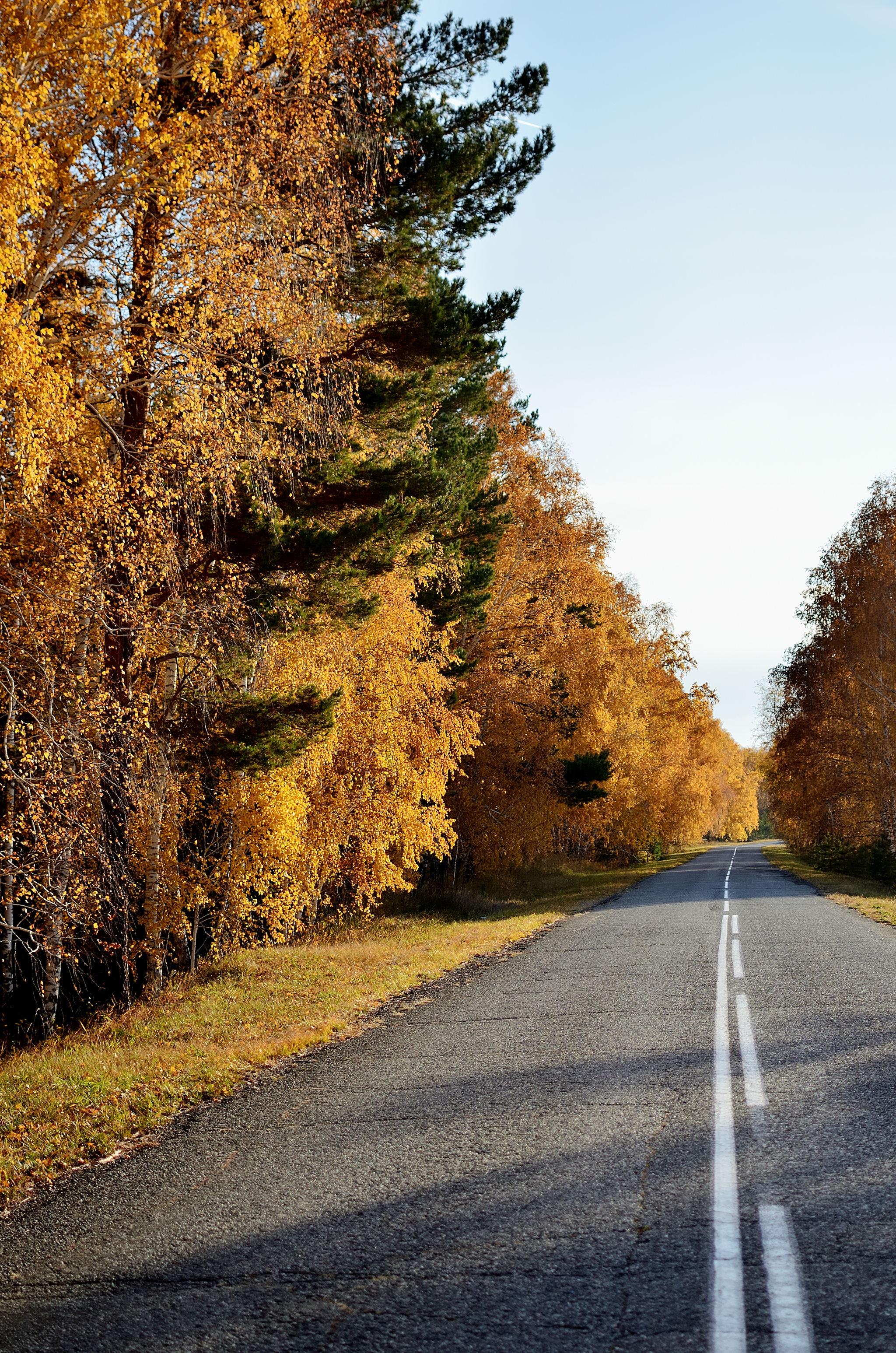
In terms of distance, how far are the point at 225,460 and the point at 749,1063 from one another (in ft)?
25.0

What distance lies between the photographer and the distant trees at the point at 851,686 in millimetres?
34219

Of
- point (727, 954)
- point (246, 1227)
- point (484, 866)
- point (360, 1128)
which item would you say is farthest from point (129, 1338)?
point (484, 866)

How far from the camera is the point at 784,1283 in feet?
12.5

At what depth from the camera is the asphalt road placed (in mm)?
3680

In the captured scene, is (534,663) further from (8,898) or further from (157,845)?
(8,898)

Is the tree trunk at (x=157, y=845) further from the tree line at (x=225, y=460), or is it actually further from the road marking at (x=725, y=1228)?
the road marking at (x=725, y=1228)

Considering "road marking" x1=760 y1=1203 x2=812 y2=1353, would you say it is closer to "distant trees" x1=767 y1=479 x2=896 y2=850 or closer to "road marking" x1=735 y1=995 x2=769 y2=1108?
"road marking" x1=735 y1=995 x2=769 y2=1108

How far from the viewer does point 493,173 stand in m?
15.1

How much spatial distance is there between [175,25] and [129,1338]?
11833 mm

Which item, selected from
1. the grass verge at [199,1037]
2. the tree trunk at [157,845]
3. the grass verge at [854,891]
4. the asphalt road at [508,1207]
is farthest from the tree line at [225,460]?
the grass verge at [854,891]

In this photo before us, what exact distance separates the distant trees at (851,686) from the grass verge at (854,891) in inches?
92.2

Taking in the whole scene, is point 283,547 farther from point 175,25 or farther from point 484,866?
point 484,866

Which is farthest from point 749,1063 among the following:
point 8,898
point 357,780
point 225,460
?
point 357,780

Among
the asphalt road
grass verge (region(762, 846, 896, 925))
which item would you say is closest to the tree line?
the asphalt road
